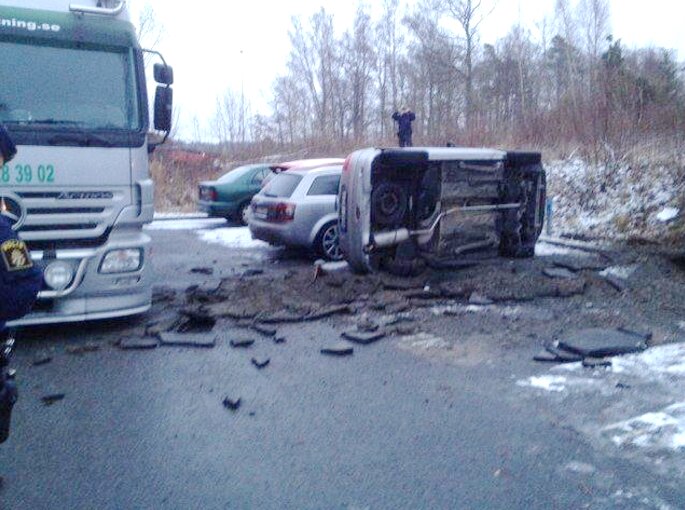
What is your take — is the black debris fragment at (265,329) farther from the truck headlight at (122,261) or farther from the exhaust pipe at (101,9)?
the exhaust pipe at (101,9)

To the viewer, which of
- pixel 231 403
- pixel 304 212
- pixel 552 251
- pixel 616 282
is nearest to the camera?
→ pixel 231 403

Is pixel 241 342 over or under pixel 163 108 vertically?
under

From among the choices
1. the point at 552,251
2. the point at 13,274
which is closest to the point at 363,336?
the point at 13,274

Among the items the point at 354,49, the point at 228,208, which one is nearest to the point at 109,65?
the point at 228,208

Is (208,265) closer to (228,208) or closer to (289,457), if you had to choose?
(228,208)

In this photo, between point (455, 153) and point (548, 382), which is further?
point (455, 153)

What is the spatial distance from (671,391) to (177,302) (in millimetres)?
5900

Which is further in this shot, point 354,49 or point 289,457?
point 354,49

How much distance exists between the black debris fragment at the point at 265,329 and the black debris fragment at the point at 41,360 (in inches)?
85.9

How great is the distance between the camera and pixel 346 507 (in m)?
4.09

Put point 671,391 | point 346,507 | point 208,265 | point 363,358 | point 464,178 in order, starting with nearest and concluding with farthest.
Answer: point 346,507, point 671,391, point 363,358, point 464,178, point 208,265

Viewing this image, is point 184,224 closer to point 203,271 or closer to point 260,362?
point 203,271

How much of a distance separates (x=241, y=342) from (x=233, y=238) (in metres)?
8.92

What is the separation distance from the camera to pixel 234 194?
19.1 m
